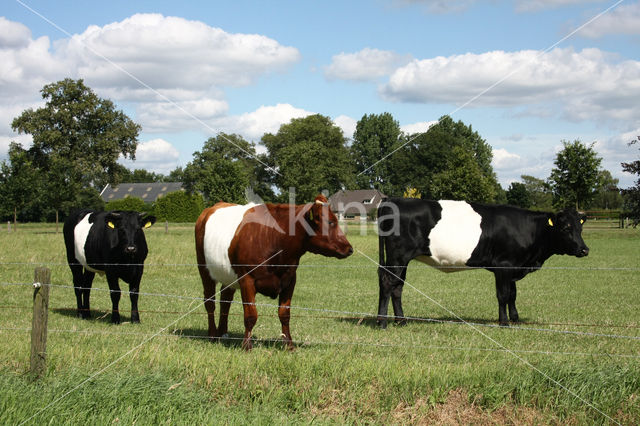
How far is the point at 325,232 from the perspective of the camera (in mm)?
7660

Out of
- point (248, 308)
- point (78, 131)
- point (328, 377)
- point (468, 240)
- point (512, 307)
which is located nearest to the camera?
point (328, 377)

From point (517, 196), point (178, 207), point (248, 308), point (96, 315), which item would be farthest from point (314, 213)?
point (517, 196)

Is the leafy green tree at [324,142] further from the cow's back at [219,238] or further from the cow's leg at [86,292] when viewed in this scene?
the cow's back at [219,238]

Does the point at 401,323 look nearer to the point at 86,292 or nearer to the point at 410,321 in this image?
the point at 410,321

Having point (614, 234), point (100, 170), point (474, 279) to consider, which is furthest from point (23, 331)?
point (100, 170)

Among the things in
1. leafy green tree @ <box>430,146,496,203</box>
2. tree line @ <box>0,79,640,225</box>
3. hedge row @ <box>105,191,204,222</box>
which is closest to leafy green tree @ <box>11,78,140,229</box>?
tree line @ <box>0,79,640,225</box>

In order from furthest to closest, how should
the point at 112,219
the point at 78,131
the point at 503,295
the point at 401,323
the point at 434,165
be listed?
1. the point at 434,165
2. the point at 78,131
3. the point at 112,219
4. the point at 503,295
5. the point at 401,323

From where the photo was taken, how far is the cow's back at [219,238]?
7984mm

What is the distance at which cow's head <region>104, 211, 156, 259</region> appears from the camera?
34.7 ft

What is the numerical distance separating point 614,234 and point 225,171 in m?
38.4

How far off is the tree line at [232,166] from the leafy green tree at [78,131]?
Result: 0.10 m

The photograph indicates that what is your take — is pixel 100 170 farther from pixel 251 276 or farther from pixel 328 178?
pixel 251 276

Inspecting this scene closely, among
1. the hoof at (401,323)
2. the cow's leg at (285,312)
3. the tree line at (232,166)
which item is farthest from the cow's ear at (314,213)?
the tree line at (232,166)

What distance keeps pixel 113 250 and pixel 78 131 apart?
5056cm
